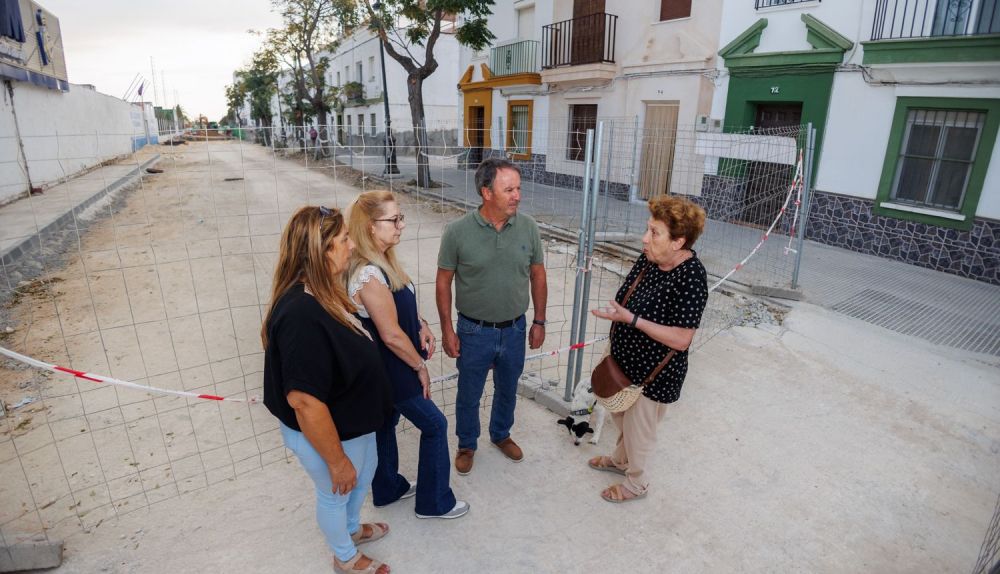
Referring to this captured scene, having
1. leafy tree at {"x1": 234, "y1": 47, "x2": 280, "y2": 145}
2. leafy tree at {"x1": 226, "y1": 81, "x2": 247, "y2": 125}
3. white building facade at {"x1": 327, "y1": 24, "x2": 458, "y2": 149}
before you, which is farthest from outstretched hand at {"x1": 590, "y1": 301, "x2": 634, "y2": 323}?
leafy tree at {"x1": 226, "y1": 81, "x2": 247, "y2": 125}

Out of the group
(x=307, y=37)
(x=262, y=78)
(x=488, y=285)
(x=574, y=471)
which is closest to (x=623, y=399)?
(x=574, y=471)

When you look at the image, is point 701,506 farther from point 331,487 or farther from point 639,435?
point 331,487

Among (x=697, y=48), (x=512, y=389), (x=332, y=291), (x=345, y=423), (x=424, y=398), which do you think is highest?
(x=697, y=48)

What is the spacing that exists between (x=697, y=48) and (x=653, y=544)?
10.4 meters

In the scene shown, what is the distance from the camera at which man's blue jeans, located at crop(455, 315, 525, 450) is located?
280cm

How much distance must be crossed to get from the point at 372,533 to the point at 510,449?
91 cm

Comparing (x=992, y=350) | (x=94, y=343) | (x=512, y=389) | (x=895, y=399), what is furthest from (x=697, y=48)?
(x=94, y=343)

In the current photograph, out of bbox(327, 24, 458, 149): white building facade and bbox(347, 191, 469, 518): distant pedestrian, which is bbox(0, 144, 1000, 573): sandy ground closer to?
bbox(347, 191, 469, 518): distant pedestrian

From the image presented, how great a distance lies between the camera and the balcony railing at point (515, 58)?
15625mm

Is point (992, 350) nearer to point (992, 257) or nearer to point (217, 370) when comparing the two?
point (992, 257)

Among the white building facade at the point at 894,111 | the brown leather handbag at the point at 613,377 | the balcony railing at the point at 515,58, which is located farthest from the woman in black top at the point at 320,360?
the balcony railing at the point at 515,58

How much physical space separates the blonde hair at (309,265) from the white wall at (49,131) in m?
7.05

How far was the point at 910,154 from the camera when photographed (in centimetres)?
782

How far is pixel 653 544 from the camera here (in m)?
2.50
